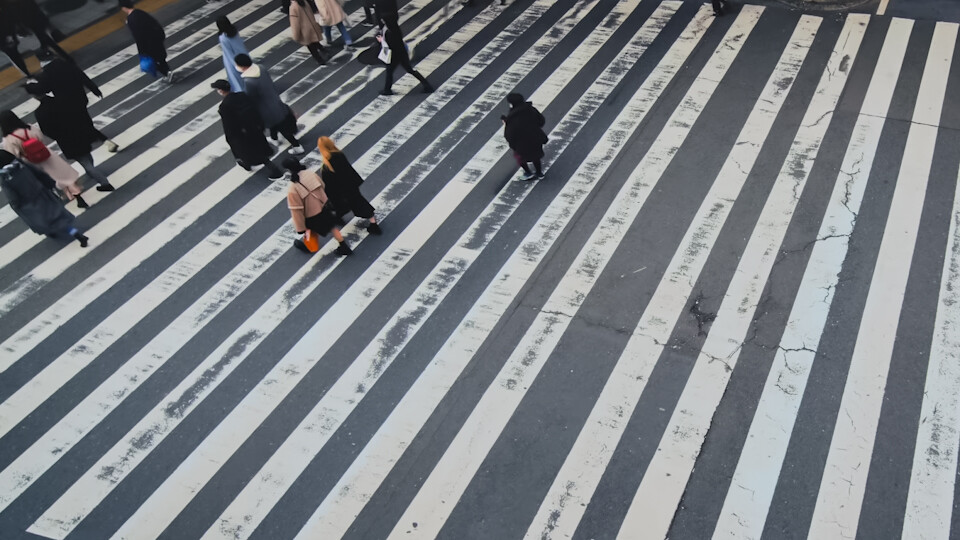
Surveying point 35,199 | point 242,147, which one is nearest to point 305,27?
point 242,147

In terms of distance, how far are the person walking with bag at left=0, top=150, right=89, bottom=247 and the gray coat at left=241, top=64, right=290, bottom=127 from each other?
2.86m

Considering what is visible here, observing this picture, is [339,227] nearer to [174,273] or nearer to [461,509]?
→ [174,273]

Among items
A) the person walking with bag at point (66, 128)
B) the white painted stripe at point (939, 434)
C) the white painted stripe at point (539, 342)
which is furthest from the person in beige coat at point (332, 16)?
the white painted stripe at point (939, 434)

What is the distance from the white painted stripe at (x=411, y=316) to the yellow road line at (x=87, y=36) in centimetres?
928

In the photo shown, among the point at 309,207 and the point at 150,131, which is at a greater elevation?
the point at 150,131

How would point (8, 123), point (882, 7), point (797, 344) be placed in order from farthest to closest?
point (882, 7)
point (8, 123)
point (797, 344)

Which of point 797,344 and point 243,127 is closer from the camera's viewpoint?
point 797,344

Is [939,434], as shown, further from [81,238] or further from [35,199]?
[35,199]

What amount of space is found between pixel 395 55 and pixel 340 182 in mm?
3488

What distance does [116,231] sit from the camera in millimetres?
9586

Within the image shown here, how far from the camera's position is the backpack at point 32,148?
8.78 meters

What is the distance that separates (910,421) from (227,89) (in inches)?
348

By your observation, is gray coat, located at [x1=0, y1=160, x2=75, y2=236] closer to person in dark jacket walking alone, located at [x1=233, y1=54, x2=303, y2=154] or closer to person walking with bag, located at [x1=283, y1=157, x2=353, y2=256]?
person in dark jacket walking alone, located at [x1=233, y1=54, x2=303, y2=154]

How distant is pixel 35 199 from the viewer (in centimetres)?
870
